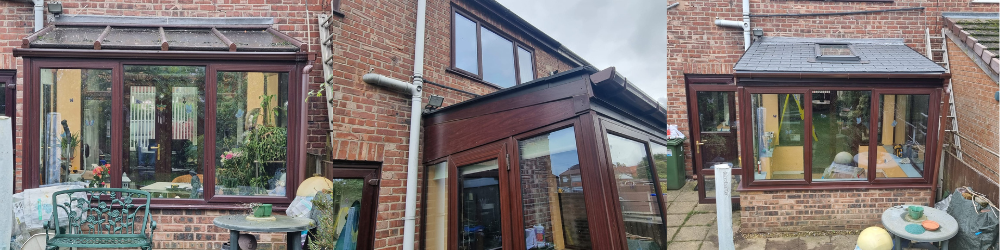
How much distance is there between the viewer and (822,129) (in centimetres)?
286

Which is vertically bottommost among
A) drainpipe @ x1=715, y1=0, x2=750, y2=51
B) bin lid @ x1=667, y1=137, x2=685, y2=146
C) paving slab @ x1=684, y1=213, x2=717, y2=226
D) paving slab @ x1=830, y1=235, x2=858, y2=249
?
paving slab @ x1=830, y1=235, x2=858, y2=249

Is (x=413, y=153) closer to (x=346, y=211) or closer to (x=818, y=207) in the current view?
(x=346, y=211)

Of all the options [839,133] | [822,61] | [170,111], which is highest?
[822,61]

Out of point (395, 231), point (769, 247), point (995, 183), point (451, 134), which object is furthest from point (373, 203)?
point (995, 183)

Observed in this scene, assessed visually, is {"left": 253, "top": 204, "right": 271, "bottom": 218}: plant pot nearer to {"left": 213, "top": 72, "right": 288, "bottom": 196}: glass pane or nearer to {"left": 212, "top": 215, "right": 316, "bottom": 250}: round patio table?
{"left": 212, "top": 215, "right": 316, "bottom": 250}: round patio table

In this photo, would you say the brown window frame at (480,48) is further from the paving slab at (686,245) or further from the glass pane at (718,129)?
the glass pane at (718,129)

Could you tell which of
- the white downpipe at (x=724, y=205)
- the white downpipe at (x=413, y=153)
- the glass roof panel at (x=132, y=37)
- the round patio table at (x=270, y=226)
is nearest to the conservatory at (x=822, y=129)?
the white downpipe at (x=724, y=205)

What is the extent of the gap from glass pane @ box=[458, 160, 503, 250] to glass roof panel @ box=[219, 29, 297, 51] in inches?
53.0

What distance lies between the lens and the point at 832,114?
286cm

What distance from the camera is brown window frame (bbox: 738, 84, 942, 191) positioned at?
268 cm

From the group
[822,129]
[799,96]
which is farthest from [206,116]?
[822,129]

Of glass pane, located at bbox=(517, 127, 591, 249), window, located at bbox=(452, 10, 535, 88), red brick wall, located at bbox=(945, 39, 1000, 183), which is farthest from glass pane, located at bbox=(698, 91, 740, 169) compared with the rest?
glass pane, located at bbox=(517, 127, 591, 249)

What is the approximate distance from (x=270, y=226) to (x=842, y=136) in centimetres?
318

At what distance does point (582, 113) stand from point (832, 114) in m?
2.29
